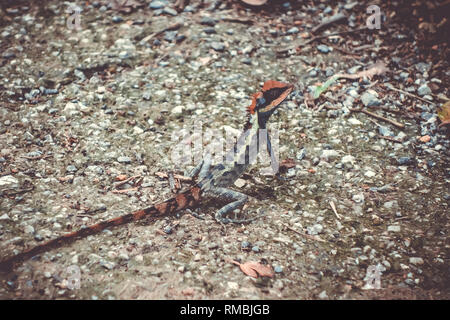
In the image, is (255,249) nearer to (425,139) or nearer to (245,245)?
(245,245)

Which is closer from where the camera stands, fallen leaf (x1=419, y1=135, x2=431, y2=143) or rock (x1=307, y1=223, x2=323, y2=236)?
rock (x1=307, y1=223, x2=323, y2=236)

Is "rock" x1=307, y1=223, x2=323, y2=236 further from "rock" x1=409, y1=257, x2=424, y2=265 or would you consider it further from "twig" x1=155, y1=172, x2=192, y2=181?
"twig" x1=155, y1=172, x2=192, y2=181

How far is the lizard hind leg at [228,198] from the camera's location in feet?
13.0

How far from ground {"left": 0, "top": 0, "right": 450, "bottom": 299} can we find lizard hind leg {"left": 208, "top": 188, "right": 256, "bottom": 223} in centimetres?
10

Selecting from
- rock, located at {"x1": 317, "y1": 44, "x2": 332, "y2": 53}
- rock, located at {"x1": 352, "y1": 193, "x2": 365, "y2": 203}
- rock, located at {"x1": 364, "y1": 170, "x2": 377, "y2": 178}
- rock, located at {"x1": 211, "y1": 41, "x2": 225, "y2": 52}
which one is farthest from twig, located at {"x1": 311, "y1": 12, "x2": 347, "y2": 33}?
rock, located at {"x1": 352, "y1": 193, "x2": 365, "y2": 203}

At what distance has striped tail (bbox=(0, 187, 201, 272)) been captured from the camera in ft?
11.0

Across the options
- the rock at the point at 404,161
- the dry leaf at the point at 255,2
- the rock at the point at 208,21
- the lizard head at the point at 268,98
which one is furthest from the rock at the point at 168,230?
the dry leaf at the point at 255,2

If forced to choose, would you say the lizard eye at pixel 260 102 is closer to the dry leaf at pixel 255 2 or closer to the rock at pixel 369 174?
the rock at pixel 369 174

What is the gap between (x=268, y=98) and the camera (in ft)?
14.7

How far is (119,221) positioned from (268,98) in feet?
6.85

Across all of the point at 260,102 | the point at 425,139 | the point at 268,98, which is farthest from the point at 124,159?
the point at 425,139
